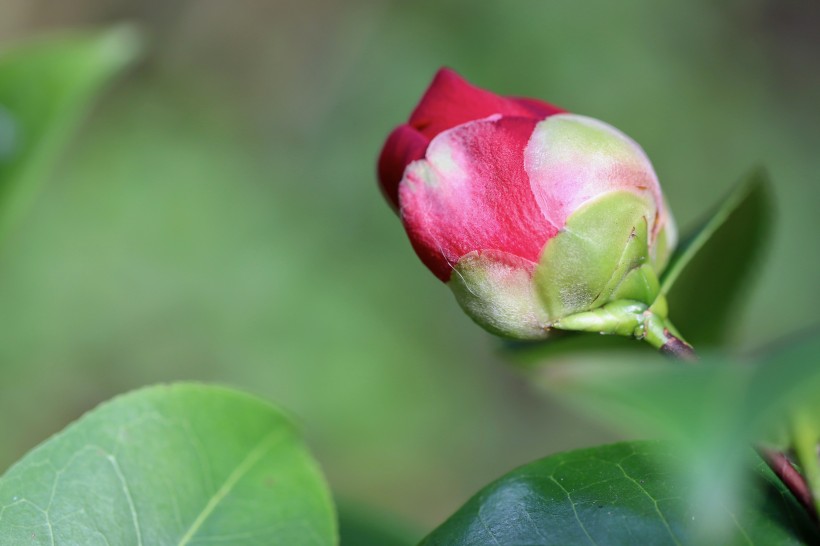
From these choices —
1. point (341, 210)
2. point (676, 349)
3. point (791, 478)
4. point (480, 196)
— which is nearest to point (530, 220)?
point (480, 196)

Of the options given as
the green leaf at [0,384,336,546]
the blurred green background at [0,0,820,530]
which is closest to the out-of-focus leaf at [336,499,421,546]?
the green leaf at [0,384,336,546]

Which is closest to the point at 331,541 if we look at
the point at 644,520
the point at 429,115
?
the point at 644,520

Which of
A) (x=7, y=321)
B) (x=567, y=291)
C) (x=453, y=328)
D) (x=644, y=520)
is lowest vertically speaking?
(x=7, y=321)

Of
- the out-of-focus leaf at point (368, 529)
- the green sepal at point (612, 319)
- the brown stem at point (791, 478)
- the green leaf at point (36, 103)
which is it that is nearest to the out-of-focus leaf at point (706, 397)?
the brown stem at point (791, 478)

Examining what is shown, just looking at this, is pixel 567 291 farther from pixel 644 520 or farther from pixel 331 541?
pixel 331 541

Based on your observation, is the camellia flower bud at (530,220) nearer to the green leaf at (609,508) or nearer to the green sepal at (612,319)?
the green sepal at (612,319)
